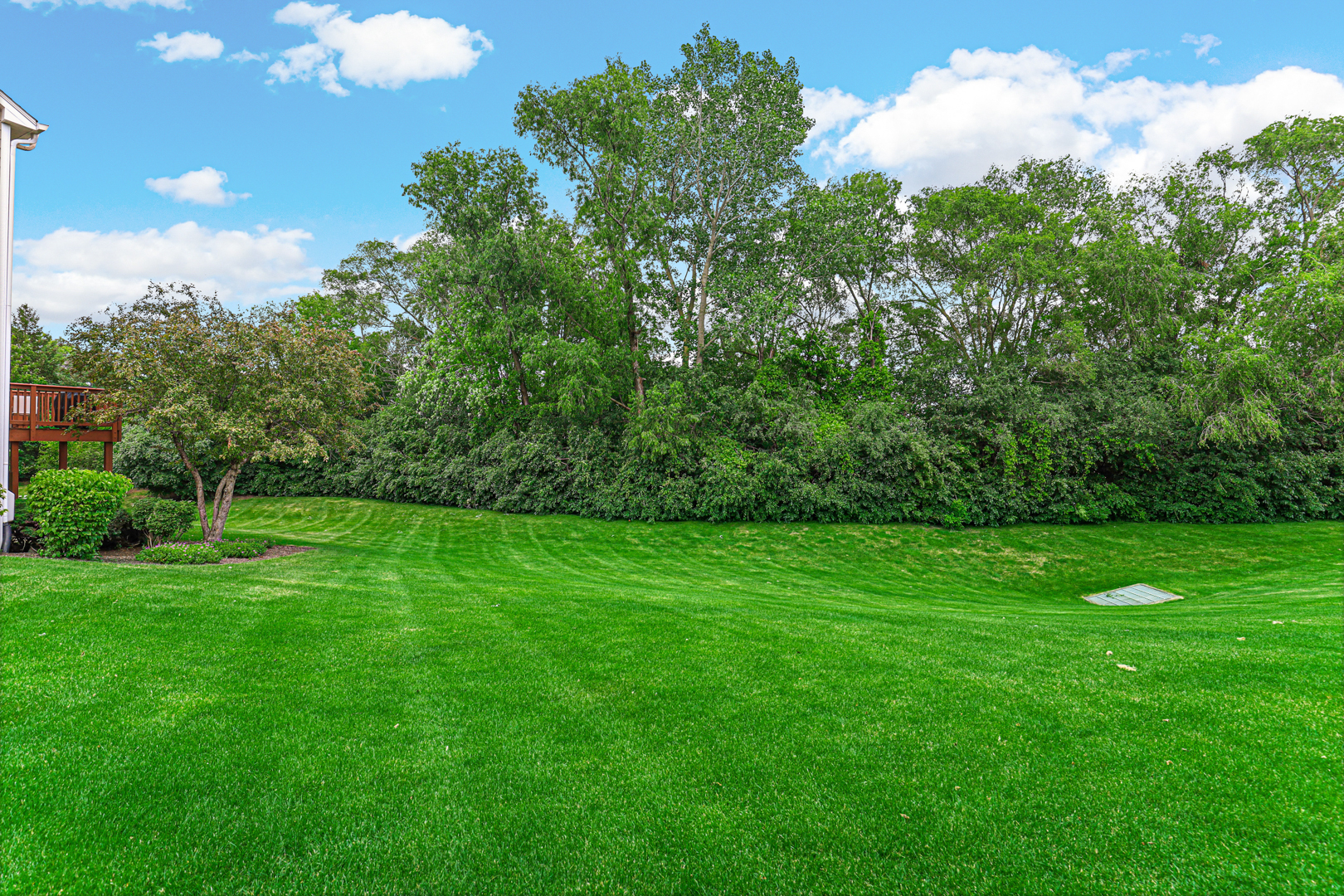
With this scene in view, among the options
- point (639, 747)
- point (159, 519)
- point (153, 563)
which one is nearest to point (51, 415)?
point (159, 519)

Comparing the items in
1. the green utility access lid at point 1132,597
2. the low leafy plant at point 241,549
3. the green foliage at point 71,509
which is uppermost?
the green foliage at point 71,509

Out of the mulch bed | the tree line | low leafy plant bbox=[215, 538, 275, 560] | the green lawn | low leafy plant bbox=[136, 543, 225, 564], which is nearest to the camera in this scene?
the green lawn

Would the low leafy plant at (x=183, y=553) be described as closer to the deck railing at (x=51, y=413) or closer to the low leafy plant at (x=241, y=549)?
the low leafy plant at (x=241, y=549)

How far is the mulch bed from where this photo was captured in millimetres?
10195

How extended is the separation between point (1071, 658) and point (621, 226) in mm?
21302

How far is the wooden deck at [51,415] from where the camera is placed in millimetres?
12234

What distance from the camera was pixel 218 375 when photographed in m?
11.8

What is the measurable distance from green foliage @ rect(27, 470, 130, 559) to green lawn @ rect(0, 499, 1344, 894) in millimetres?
2002

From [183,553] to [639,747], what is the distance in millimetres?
11573

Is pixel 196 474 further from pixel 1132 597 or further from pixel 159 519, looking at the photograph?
pixel 1132 597

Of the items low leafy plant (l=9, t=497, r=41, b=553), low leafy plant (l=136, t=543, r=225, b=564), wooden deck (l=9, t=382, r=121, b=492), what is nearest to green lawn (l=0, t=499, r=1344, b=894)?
low leafy plant (l=136, t=543, r=225, b=564)

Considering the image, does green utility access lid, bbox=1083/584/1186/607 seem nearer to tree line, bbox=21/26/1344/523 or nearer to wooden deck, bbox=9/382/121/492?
tree line, bbox=21/26/1344/523

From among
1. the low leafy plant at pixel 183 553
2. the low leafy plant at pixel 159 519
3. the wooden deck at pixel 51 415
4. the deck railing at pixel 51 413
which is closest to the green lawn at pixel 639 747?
the low leafy plant at pixel 183 553

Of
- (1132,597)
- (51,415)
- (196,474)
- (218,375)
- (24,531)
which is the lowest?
(1132,597)
